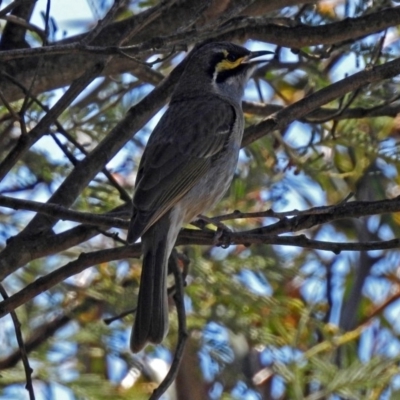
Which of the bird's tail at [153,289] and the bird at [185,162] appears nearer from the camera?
the bird's tail at [153,289]

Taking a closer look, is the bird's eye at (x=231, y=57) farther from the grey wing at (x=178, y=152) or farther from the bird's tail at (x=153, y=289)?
the bird's tail at (x=153, y=289)

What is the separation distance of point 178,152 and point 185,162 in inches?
3.9

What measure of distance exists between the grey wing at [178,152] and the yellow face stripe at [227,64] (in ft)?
0.69

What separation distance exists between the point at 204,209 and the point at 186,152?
39 cm

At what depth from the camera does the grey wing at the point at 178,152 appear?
5.23 metres

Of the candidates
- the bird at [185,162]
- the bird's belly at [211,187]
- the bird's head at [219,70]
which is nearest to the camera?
the bird at [185,162]

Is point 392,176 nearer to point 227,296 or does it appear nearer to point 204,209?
point 227,296

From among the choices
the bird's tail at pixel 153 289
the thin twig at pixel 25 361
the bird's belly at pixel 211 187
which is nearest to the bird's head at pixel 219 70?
the bird's belly at pixel 211 187

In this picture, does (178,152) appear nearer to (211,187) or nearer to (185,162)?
(185,162)

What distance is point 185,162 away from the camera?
18.9ft

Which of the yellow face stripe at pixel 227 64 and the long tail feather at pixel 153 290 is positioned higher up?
the yellow face stripe at pixel 227 64

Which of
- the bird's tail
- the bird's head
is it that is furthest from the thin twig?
the bird's head

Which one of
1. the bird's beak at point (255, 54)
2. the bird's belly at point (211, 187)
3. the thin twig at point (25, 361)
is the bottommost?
the thin twig at point (25, 361)

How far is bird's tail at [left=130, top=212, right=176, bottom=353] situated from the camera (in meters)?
4.88
